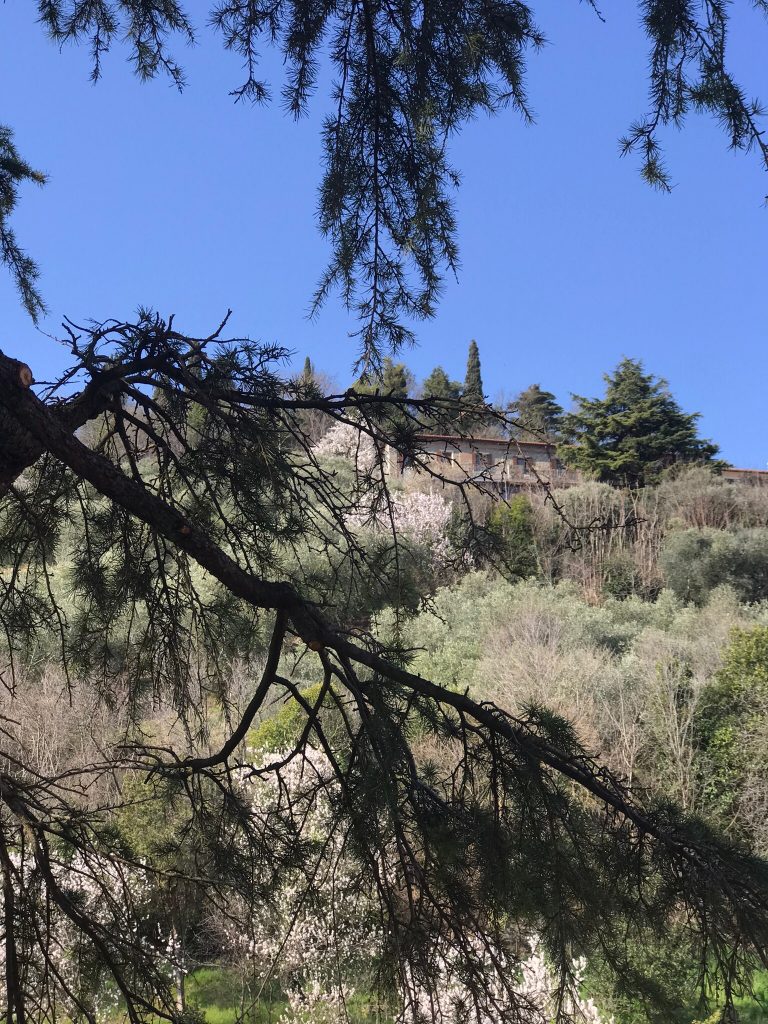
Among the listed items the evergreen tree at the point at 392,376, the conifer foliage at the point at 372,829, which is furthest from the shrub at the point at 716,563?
the conifer foliage at the point at 372,829

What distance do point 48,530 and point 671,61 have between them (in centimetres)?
191

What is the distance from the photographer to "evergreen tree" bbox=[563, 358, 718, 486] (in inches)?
703

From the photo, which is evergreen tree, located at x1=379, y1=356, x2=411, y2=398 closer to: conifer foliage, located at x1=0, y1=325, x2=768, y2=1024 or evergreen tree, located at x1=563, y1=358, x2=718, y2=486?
conifer foliage, located at x1=0, y1=325, x2=768, y2=1024

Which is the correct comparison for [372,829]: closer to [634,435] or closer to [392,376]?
[392,376]

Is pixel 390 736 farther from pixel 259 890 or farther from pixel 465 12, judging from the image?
pixel 465 12

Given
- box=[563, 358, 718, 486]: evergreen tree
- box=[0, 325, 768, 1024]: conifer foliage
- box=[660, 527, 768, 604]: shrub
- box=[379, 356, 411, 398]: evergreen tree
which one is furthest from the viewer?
box=[563, 358, 718, 486]: evergreen tree

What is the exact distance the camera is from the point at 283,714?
28.2 feet

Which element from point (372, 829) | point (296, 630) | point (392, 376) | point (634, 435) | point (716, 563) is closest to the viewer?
point (372, 829)

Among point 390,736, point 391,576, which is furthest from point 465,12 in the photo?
point 390,736

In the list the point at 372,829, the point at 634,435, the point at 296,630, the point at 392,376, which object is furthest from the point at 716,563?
the point at 372,829

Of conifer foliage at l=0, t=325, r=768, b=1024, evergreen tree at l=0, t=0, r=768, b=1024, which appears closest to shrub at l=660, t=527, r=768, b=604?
evergreen tree at l=0, t=0, r=768, b=1024

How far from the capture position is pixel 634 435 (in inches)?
722

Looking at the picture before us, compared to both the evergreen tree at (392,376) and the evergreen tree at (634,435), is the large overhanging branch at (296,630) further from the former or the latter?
the evergreen tree at (634,435)

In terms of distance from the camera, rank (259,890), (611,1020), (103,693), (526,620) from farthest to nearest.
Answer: (526,620), (611,1020), (103,693), (259,890)
